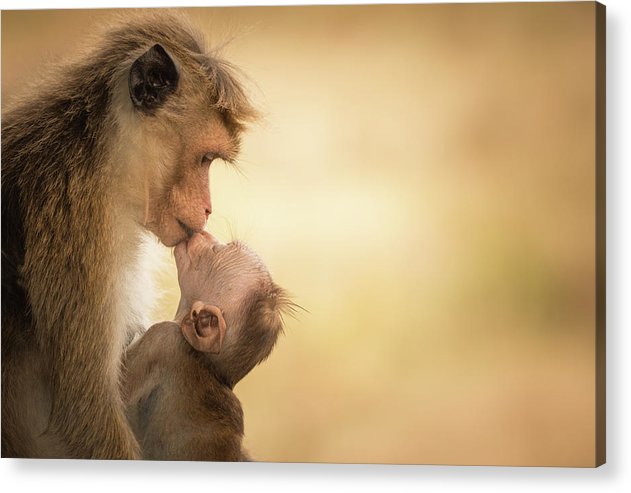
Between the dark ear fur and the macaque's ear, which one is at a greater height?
the dark ear fur

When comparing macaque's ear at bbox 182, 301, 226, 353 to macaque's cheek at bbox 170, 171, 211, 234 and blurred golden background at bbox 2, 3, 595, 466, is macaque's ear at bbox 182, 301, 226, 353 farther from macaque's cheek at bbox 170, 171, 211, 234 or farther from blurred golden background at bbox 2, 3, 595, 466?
macaque's cheek at bbox 170, 171, 211, 234

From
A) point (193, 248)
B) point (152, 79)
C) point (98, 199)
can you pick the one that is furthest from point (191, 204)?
point (152, 79)

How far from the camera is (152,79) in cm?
287

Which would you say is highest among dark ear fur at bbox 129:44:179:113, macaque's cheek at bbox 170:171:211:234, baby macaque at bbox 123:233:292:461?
dark ear fur at bbox 129:44:179:113

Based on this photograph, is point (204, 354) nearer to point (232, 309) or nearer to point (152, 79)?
→ point (232, 309)

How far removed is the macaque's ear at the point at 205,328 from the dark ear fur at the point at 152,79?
1.88 feet

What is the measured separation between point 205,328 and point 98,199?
0.46 m

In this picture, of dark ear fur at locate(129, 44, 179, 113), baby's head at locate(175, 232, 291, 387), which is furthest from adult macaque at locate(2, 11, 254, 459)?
baby's head at locate(175, 232, 291, 387)

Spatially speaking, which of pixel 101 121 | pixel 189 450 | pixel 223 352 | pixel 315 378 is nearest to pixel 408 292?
pixel 315 378

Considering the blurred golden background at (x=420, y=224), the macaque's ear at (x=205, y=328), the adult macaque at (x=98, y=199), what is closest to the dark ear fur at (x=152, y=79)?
the adult macaque at (x=98, y=199)

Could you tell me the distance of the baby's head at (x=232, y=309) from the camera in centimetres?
285

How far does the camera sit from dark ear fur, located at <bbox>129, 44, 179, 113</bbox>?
113 inches

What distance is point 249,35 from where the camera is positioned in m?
2.89

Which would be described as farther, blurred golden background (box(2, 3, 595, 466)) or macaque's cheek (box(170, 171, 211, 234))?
macaque's cheek (box(170, 171, 211, 234))
